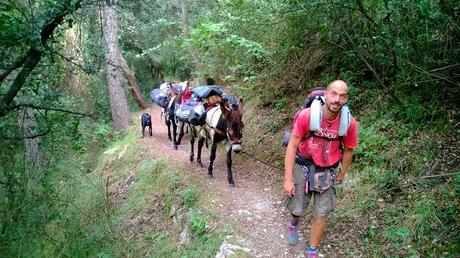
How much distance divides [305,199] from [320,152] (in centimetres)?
73

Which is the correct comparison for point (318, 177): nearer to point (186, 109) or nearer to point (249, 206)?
point (249, 206)

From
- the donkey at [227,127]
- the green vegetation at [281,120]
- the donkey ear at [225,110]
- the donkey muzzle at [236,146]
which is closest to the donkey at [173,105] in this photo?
the green vegetation at [281,120]

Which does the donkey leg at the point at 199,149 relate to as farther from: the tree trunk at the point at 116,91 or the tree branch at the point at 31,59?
the tree trunk at the point at 116,91

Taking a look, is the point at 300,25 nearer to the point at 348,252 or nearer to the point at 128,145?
the point at 348,252

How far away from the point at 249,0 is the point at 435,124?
4376 mm

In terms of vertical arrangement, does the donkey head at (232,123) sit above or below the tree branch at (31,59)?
below

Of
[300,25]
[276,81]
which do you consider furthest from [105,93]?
[300,25]

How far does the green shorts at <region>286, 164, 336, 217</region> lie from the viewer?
4.57 metres

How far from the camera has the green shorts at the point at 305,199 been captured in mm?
4570

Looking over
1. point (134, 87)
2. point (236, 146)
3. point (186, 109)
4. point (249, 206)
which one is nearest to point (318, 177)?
point (249, 206)

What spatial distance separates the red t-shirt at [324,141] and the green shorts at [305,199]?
1.02 ft

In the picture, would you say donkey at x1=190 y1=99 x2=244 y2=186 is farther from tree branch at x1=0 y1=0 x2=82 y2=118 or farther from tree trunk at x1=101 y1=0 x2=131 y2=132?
tree trunk at x1=101 y1=0 x2=131 y2=132

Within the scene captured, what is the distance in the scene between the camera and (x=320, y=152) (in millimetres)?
4414

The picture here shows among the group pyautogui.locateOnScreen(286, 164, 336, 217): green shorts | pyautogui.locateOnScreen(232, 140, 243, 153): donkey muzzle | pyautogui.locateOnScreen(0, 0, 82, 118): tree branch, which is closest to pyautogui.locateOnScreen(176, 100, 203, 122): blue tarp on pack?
Result: pyautogui.locateOnScreen(232, 140, 243, 153): donkey muzzle
